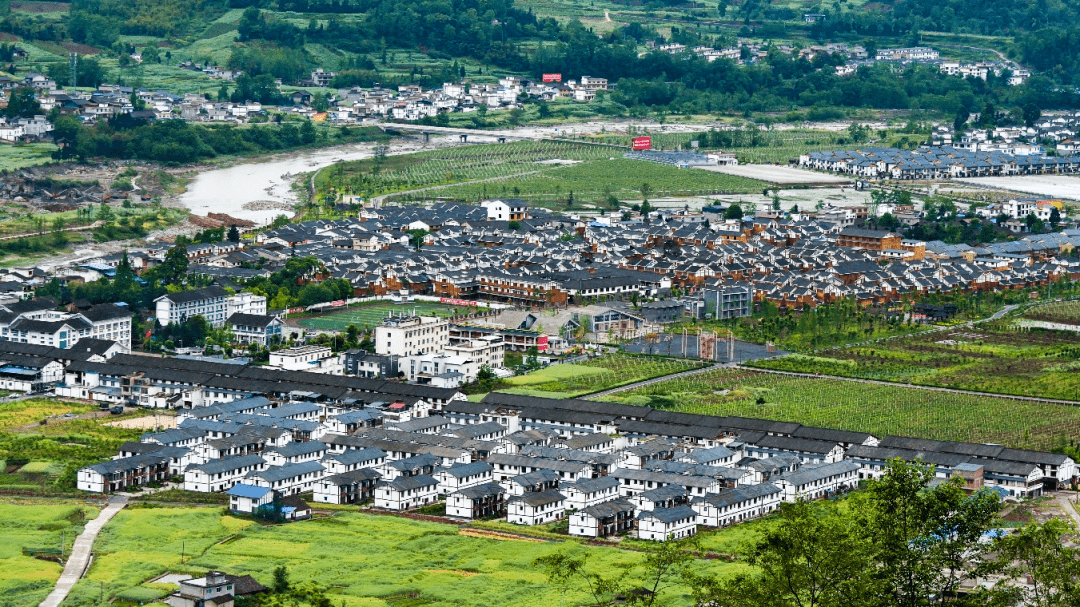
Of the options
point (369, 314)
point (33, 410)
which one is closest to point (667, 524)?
point (33, 410)

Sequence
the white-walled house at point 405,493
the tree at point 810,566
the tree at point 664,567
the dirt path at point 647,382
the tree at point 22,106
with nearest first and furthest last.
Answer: the tree at point 810,566 → the tree at point 664,567 → the white-walled house at point 405,493 → the dirt path at point 647,382 → the tree at point 22,106

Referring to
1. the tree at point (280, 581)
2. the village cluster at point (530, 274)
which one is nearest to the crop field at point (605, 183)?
the village cluster at point (530, 274)

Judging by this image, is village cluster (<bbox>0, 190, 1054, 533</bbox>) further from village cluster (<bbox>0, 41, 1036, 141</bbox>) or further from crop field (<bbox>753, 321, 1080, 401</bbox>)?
village cluster (<bbox>0, 41, 1036, 141</bbox>)

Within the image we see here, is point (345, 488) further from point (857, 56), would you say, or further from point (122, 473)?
point (857, 56)

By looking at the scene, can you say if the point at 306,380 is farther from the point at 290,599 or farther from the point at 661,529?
the point at 290,599

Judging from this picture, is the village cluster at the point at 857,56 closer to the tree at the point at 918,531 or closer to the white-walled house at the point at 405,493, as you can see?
the white-walled house at the point at 405,493
